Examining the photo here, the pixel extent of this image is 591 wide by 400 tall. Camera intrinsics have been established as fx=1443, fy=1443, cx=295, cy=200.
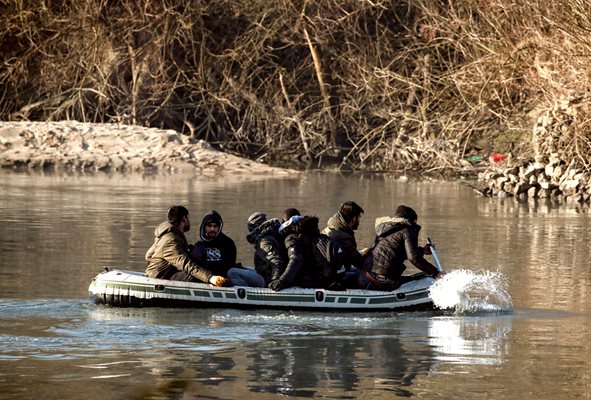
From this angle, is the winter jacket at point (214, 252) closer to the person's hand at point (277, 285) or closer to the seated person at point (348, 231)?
the person's hand at point (277, 285)

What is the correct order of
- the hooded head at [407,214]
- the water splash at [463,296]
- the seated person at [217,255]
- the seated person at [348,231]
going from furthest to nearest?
1. the seated person at [348,231]
2. the hooded head at [407,214]
3. the seated person at [217,255]
4. the water splash at [463,296]

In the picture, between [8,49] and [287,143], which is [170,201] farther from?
[8,49]

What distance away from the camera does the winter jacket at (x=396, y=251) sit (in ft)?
49.3

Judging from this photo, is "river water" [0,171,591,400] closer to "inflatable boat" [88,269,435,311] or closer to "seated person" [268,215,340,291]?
"inflatable boat" [88,269,435,311]

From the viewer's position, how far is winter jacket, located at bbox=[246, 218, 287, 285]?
14.9 m

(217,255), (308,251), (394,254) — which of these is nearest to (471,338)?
(394,254)

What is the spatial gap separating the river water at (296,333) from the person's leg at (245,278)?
1.72ft

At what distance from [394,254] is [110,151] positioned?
21.4 meters

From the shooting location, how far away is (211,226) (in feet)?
49.0

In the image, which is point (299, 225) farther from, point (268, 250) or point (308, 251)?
point (268, 250)

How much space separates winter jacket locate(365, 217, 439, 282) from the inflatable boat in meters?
0.43

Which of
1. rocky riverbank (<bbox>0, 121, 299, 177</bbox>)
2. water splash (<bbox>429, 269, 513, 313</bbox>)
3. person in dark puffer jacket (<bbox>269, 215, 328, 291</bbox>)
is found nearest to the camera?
water splash (<bbox>429, 269, 513, 313</bbox>)

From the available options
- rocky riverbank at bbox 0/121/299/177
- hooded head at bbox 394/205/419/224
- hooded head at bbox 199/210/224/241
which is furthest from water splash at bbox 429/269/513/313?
rocky riverbank at bbox 0/121/299/177

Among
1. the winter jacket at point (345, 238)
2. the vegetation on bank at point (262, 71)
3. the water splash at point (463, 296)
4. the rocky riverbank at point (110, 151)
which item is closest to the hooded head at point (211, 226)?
the winter jacket at point (345, 238)
